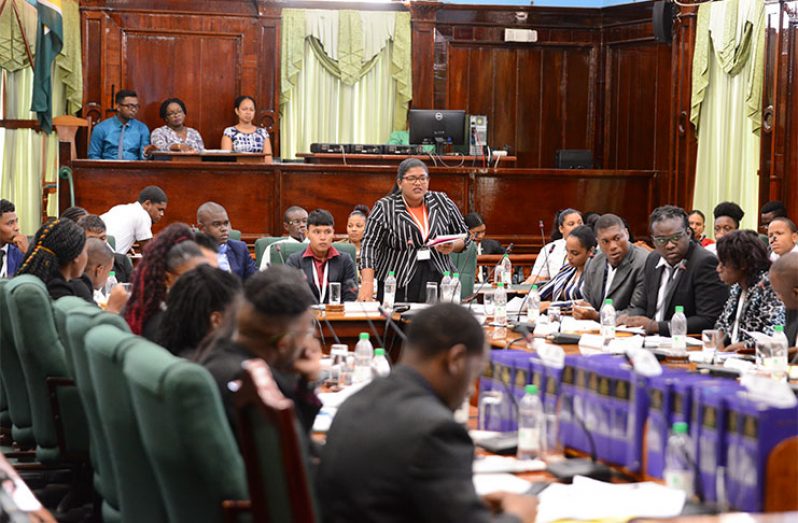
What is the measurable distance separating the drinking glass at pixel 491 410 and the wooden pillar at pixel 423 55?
9.40 meters

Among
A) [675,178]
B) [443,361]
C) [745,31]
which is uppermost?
[745,31]

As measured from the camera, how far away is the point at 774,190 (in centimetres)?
1017

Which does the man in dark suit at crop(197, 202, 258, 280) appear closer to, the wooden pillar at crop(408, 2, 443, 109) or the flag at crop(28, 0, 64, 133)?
the flag at crop(28, 0, 64, 133)

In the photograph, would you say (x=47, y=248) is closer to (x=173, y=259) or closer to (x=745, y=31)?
(x=173, y=259)

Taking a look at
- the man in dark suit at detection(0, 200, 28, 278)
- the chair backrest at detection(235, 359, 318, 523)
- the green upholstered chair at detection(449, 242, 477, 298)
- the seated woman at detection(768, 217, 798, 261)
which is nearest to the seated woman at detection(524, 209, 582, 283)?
the green upholstered chair at detection(449, 242, 477, 298)

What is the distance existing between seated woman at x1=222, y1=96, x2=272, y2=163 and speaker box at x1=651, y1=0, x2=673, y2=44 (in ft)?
13.3

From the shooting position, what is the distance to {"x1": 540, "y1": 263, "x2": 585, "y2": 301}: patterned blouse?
717 centimetres

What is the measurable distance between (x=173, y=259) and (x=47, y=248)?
3.50 feet

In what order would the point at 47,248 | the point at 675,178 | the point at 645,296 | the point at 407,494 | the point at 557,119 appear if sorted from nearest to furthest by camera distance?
the point at 407,494 < the point at 47,248 < the point at 645,296 < the point at 675,178 < the point at 557,119

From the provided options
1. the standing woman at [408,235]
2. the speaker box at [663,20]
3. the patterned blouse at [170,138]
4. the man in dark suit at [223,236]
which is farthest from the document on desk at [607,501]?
the speaker box at [663,20]

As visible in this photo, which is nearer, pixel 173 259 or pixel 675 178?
pixel 173 259

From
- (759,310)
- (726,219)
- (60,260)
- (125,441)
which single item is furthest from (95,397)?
(726,219)

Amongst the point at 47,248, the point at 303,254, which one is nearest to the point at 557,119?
the point at 303,254

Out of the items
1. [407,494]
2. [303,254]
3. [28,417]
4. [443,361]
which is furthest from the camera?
[303,254]
